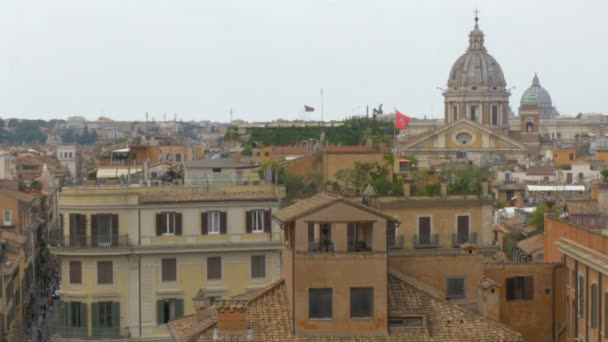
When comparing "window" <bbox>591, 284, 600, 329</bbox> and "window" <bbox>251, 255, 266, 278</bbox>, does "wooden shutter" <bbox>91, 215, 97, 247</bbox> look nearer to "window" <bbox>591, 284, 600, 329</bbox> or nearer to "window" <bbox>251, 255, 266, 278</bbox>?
"window" <bbox>251, 255, 266, 278</bbox>

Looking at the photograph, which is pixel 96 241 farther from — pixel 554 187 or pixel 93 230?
pixel 554 187

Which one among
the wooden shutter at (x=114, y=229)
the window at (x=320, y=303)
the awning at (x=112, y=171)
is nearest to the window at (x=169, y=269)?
the wooden shutter at (x=114, y=229)

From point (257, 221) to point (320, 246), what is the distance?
17384mm

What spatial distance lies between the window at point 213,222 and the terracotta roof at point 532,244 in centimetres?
1342

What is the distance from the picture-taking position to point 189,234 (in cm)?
4472

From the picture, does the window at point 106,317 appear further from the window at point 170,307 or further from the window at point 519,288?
the window at point 519,288

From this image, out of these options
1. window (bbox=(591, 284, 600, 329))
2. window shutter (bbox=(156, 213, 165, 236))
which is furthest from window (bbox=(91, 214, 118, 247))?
window (bbox=(591, 284, 600, 329))

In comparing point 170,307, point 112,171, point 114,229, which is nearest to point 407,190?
point 170,307

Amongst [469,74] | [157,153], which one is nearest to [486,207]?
[157,153]

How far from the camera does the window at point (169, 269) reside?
4456 cm

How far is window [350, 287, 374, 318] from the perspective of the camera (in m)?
27.7

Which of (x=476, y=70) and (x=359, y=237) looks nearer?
(x=359, y=237)

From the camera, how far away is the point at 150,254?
4434cm

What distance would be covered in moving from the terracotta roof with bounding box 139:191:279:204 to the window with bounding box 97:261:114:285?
7.09ft
